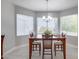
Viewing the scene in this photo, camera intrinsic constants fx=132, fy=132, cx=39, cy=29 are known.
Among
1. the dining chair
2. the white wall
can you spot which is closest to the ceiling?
the white wall

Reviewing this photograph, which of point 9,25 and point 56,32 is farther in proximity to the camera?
point 9,25

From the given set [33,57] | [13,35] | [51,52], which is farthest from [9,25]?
[51,52]

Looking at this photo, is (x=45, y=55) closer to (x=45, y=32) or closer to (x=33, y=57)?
(x=33, y=57)

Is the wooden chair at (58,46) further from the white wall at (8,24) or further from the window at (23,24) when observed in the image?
the white wall at (8,24)

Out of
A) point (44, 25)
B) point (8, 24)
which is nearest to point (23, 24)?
point (8, 24)

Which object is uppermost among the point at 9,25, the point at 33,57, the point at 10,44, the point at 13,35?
the point at 9,25

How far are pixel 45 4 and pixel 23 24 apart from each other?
105 centimetres

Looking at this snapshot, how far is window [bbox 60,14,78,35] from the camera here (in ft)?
14.5

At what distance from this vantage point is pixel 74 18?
4.48 m

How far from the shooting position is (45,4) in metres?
4.51

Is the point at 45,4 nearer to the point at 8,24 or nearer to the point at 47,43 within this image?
the point at 47,43

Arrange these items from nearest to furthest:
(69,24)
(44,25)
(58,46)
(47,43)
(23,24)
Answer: (47,43)
(58,46)
(44,25)
(69,24)
(23,24)

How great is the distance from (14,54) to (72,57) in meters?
1.91

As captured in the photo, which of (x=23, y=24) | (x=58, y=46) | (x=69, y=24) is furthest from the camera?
(x=23, y=24)
